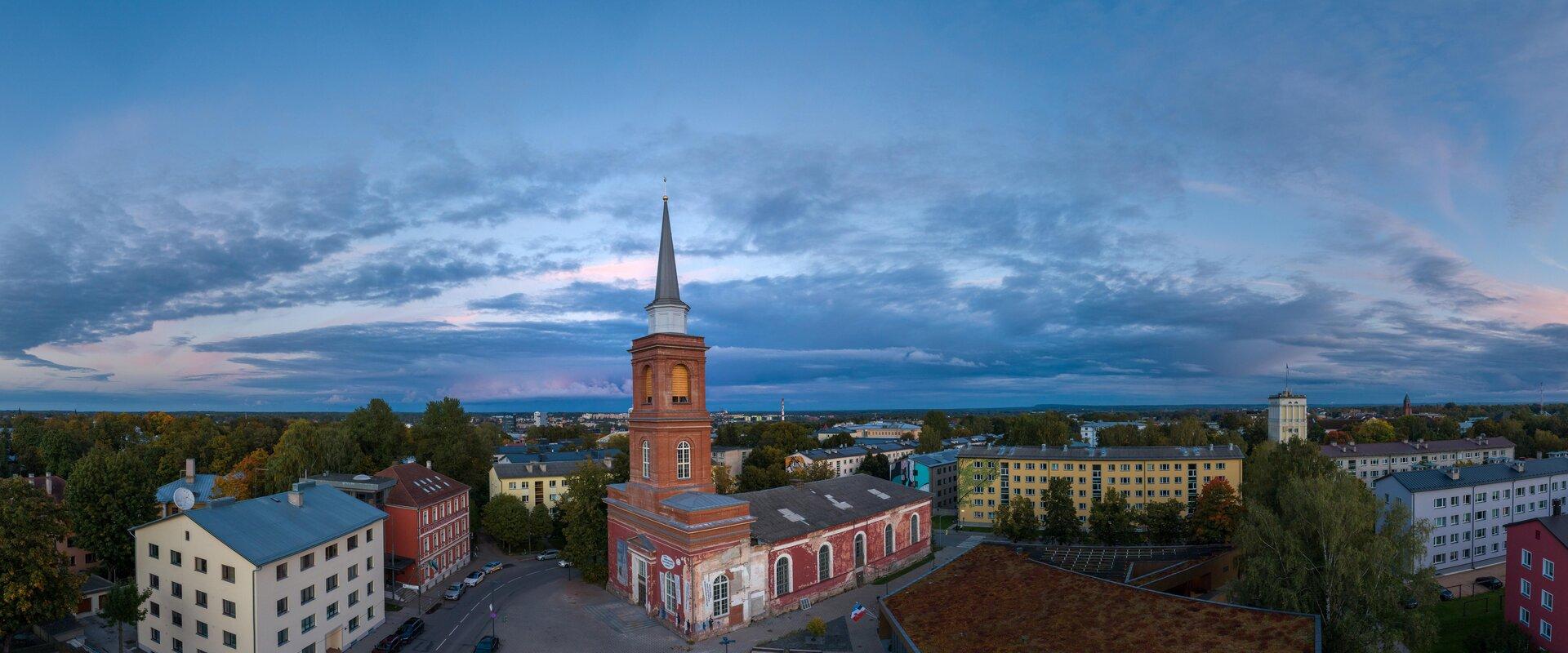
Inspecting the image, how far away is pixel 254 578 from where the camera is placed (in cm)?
3316

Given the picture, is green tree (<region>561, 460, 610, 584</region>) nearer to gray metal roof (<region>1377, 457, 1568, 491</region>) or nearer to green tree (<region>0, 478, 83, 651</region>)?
green tree (<region>0, 478, 83, 651</region>)

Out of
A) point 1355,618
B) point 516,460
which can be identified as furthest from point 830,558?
point 516,460

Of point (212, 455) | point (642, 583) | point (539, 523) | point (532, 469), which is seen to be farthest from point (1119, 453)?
point (212, 455)

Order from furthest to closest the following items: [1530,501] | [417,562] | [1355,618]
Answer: [1530,501] → [417,562] → [1355,618]

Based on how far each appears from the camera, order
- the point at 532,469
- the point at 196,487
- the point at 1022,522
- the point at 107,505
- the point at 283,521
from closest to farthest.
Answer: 1. the point at 283,521
2. the point at 107,505
3. the point at 1022,522
4. the point at 196,487
5. the point at 532,469

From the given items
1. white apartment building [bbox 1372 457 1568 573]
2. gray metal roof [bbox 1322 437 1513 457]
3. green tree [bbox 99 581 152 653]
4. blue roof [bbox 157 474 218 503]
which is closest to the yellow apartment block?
white apartment building [bbox 1372 457 1568 573]

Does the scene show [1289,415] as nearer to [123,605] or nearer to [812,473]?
[812,473]

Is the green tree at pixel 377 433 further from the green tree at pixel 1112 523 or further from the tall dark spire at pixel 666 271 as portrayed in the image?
the green tree at pixel 1112 523

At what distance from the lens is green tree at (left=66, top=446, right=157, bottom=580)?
48.1 metres

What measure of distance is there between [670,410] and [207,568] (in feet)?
78.6

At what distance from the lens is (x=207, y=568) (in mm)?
34656

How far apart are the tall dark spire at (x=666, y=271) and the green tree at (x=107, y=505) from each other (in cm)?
3774

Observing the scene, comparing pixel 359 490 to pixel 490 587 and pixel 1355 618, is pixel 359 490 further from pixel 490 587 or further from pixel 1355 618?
pixel 1355 618

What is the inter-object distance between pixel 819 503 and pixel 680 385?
13.8m
